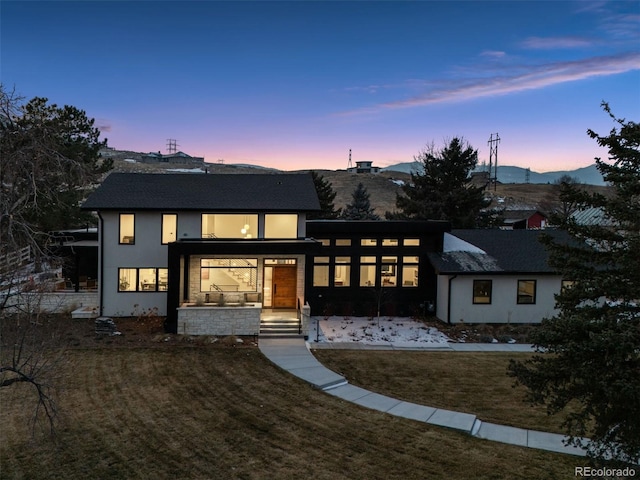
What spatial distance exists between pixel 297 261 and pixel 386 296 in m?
5.36

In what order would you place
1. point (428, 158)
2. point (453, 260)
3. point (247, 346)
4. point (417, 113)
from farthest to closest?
point (417, 113), point (428, 158), point (453, 260), point (247, 346)

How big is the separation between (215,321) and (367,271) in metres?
8.64

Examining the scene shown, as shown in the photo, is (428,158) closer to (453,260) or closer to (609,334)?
(453,260)

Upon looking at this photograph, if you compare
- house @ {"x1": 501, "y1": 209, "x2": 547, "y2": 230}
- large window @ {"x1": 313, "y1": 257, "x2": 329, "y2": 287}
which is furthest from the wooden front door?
house @ {"x1": 501, "y1": 209, "x2": 547, "y2": 230}

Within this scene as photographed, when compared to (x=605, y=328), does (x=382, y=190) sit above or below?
above

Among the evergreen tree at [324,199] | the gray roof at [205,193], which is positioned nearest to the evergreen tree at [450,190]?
the evergreen tree at [324,199]

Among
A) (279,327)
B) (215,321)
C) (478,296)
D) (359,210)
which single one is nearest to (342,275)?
(279,327)

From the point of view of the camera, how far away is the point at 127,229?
2122 cm

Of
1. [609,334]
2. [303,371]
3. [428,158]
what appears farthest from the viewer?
[428,158]

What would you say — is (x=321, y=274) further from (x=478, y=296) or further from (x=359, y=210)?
(x=359, y=210)

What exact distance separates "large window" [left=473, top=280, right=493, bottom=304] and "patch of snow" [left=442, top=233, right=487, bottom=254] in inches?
79.9

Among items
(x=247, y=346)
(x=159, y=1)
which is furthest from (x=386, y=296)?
(x=159, y=1)

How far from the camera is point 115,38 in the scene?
20594 mm

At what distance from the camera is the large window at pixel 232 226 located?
71.4 ft
